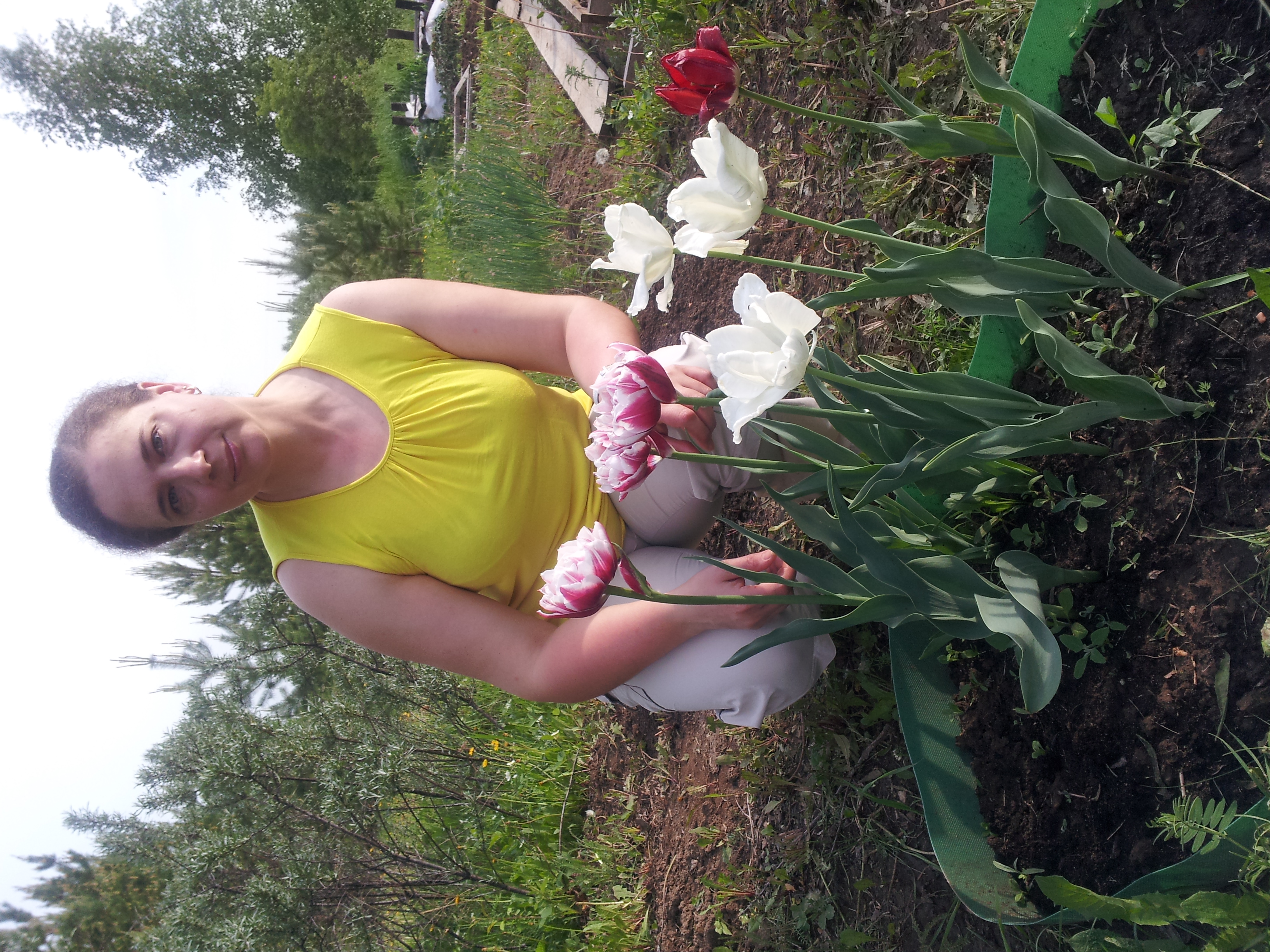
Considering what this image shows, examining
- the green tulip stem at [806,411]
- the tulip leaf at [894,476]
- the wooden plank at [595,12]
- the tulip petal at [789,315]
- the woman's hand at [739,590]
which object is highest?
the wooden plank at [595,12]

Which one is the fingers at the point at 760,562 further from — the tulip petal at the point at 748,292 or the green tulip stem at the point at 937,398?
the tulip petal at the point at 748,292

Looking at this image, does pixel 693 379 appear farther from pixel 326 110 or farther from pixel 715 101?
pixel 326 110

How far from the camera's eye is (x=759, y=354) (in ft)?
3.16

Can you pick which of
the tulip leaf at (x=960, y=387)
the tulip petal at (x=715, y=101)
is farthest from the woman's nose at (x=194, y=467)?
the tulip leaf at (x=960, y=387)

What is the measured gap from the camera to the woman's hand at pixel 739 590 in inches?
52.1

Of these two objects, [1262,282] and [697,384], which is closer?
[1262,282]

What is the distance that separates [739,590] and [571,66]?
3694 millimetres

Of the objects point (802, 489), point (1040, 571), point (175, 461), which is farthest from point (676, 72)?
point (175, 461)

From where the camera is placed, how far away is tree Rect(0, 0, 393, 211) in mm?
14484

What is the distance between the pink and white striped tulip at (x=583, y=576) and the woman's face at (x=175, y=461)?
782 mm

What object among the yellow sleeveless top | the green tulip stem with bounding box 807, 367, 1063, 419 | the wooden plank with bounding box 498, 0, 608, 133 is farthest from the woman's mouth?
the wooden plank with bounding box 498, 0, 608, 133

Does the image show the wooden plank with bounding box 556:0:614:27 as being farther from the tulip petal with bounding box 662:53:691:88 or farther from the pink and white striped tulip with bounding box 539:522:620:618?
the pink and white striped tulip with bounding box 539:522:620:618

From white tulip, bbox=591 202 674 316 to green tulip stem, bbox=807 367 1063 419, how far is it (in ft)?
0.82

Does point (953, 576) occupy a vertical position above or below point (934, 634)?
above
